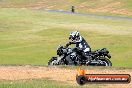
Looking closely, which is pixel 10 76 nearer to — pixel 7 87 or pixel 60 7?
pixel 7 87

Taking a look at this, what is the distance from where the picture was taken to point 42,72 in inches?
772

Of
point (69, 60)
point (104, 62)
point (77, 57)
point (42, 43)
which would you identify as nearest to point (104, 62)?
point (104, 62)

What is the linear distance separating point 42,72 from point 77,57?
445 cm

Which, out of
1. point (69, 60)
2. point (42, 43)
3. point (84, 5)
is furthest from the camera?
point (84, 5)

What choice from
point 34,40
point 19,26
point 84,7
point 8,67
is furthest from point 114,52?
point 84,7

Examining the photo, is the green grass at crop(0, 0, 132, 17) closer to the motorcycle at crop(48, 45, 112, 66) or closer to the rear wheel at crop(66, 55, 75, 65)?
the motorcycle at crop(48, 45, 112, 66)

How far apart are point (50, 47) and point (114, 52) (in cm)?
648

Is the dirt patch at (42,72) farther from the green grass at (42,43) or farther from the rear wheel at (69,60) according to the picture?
the green grass at (42,43)

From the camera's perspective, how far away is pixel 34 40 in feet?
148

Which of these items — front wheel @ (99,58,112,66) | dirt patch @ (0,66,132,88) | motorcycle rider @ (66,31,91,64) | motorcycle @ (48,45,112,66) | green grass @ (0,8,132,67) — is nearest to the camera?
dirt patch @ (0,66,132,88)

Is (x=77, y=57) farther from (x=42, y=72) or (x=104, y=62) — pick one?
(x=42, y=72)

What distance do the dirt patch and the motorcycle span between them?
114 inches

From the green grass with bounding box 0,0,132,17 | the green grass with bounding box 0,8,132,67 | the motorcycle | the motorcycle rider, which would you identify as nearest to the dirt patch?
the motorcycle

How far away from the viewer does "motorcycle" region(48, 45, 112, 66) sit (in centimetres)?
2348
